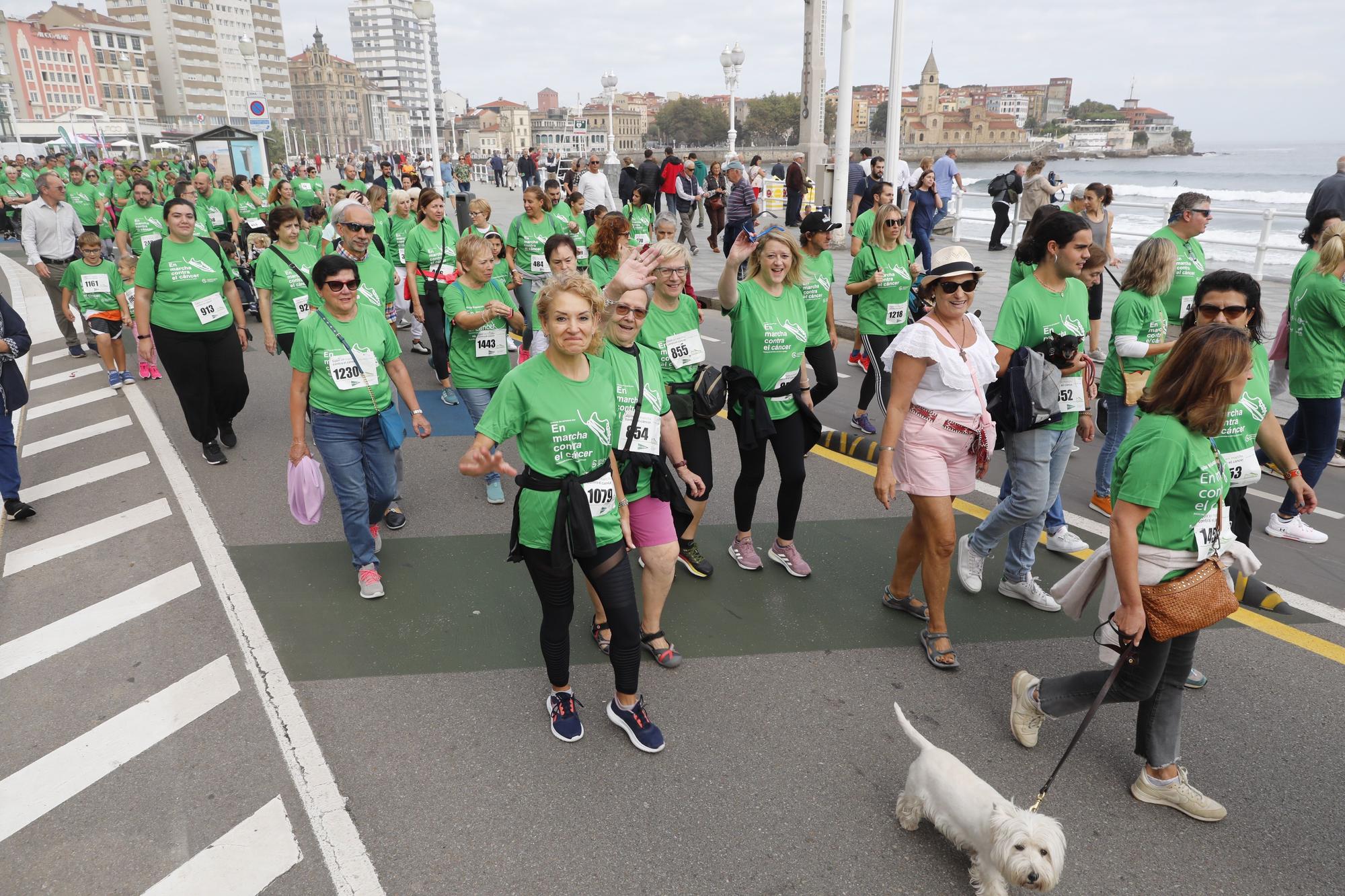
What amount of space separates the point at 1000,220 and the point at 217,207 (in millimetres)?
14471

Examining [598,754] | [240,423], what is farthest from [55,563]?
[598,754]

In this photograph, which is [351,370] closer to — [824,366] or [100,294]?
[824,366]

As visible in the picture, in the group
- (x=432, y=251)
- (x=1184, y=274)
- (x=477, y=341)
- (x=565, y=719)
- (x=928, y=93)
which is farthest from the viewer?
(x=928, y=93)

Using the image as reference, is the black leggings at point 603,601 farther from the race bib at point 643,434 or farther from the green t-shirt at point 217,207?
the green t-shirt at point 217,207

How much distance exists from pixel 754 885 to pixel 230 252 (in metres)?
12.8

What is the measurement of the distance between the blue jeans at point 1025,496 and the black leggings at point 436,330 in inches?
198

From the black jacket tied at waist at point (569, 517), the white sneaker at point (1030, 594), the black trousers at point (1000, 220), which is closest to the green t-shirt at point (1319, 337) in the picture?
the white sneaker at point (1030, 594)

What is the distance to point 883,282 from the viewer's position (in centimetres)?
689

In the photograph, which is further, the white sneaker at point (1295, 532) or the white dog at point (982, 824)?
the white sneaker at point (1295, 532)

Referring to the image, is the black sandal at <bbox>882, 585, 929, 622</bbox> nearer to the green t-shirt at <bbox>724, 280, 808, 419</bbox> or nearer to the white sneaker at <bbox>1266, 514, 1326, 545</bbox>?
the green t-shirt at <bbox>724, 280, 808, 419</bbox>

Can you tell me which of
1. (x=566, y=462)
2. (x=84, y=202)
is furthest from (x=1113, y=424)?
(x=84, y=202)

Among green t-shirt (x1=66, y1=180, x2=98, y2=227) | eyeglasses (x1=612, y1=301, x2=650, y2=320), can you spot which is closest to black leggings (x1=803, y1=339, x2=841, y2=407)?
eyeglasses (x1=612, y1=301, x2=650, y2=320)

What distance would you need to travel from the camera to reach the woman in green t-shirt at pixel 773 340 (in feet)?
14.7

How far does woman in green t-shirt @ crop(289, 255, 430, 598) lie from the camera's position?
4621mm
